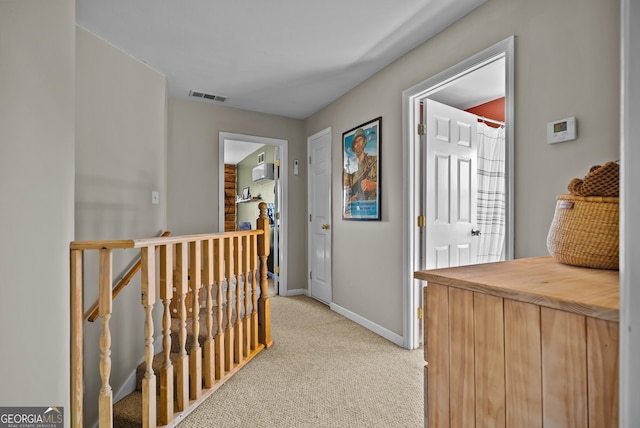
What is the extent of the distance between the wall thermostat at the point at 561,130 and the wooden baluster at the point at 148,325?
204 cm

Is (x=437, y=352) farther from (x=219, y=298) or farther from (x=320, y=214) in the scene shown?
(x=320, y=214)

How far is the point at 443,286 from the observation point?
0.89m

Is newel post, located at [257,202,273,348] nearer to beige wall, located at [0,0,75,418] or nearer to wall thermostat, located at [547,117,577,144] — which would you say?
beige wall, located at [0,0,75,418]

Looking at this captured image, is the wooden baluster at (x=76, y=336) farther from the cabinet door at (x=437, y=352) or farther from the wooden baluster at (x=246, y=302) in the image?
the cabinet door at (x=437, y=352)

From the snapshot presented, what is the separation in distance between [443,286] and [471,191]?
2315 mm

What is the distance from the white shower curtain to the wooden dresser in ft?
7.11

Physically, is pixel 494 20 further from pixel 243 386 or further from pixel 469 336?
pixel 243 386

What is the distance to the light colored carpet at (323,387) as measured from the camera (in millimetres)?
1758

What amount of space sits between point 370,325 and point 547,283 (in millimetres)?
2427

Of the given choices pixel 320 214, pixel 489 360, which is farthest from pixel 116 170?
pixel 489 360

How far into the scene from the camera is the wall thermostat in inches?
59.8

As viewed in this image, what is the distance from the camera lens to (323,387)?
2.07 m

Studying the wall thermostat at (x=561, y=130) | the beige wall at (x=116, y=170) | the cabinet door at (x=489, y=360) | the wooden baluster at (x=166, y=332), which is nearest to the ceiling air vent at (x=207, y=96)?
the beige wall at (x=116, y=170)

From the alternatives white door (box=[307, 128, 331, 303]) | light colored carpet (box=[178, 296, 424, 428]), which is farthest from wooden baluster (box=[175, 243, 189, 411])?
white door (box=[307, 128, 331, 303])
